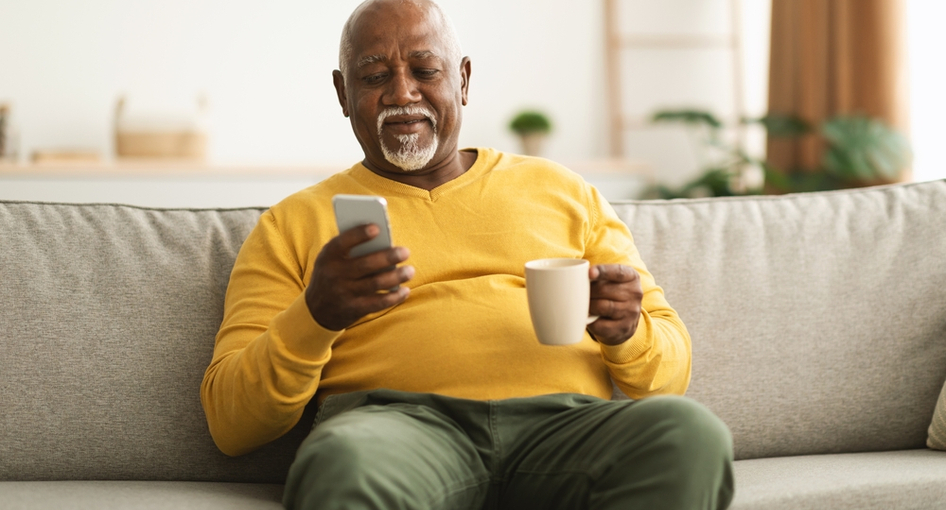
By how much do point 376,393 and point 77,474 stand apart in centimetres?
53

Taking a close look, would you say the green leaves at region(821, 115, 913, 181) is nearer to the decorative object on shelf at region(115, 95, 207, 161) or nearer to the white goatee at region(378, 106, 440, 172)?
the white goatee at region(378, 106, 440, 172)

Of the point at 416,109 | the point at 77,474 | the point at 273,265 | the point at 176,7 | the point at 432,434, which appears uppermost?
the point at 176,7

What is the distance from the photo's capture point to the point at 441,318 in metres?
1.33

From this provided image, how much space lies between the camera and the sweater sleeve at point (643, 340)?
129 cm

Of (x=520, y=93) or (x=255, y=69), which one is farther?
(x=520, y=93)

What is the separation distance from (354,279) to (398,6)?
2.00 ft

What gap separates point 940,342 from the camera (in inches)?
62.7

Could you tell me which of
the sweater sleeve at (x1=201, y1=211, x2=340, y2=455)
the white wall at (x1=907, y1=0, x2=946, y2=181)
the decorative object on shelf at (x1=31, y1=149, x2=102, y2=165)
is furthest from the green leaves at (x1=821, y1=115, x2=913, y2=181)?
the decorative object on shelf at (x1=31, y1=149, x2=102, y2=165)

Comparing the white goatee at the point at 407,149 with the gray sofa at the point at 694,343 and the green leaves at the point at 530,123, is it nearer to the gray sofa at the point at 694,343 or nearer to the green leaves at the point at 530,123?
the gray sofa at the point at 694,343

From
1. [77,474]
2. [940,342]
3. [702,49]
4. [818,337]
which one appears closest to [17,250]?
[77,474]

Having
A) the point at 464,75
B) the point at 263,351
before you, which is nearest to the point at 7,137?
the point at 464,75

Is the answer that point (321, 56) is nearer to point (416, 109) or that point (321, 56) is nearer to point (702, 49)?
point (702, 49)

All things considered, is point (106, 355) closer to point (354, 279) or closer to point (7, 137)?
point (354, 279)

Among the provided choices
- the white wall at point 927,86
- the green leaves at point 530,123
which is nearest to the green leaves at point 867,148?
the white wall at point 927,86
